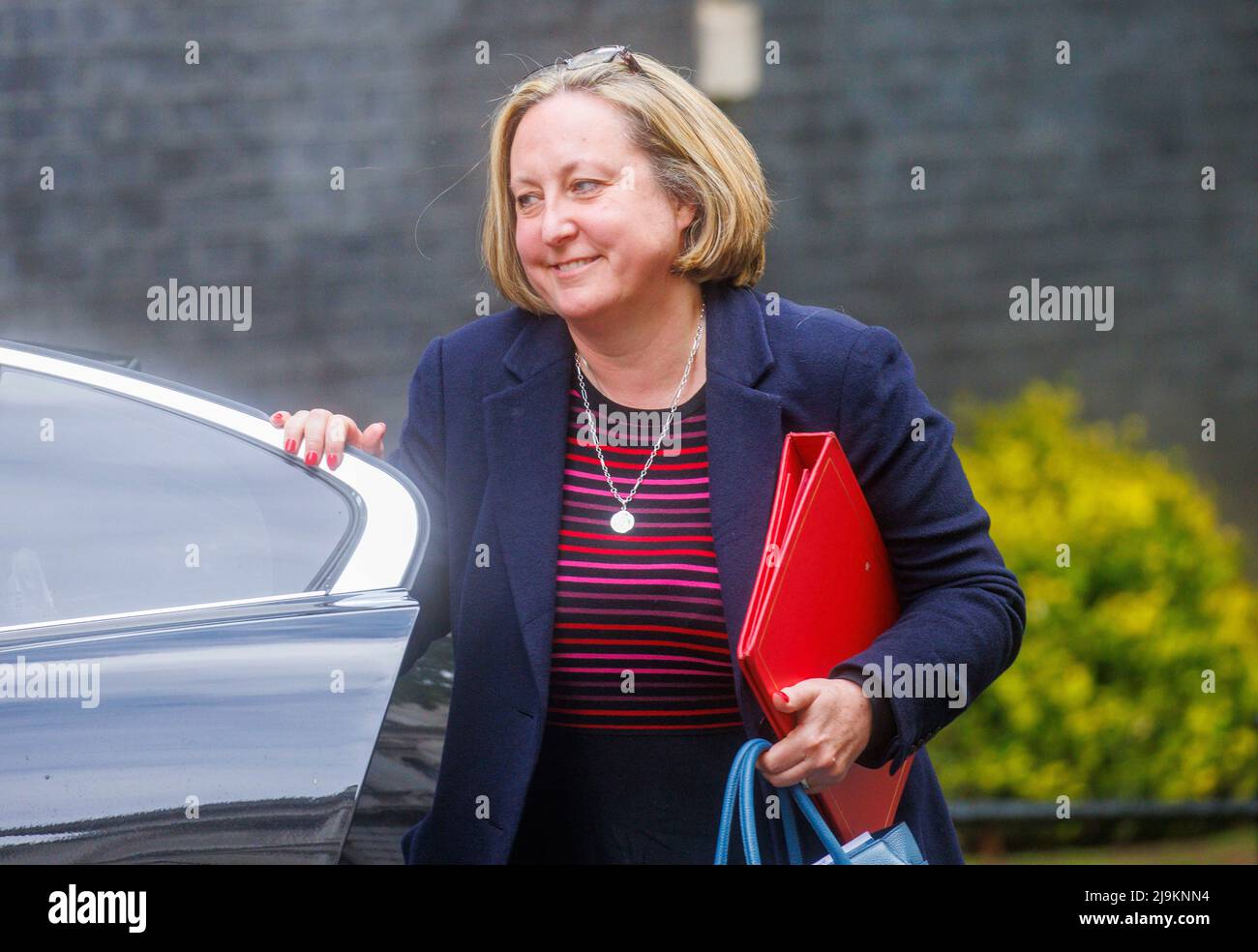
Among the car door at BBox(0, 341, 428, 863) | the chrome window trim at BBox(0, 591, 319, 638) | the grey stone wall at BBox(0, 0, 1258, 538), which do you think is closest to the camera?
the car door at BBox(0, 341, 428, 863)

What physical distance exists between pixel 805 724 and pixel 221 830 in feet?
2.41

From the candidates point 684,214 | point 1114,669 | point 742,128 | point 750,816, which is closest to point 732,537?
point 750,816

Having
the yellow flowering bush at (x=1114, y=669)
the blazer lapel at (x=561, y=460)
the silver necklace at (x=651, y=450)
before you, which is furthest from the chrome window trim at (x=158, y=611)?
the yellow flowering bush at (x=1114, y=669)

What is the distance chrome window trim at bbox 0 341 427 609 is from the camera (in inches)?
80.5

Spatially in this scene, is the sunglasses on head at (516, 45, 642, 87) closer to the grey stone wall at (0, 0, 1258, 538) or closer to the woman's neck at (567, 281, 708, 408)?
the woman's neck at (567, 281, 708, 408)

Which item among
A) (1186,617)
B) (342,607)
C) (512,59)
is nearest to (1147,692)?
(1186,617)

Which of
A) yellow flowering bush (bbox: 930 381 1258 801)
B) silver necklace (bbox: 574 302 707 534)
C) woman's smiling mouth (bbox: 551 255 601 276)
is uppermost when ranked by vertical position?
woman's smiling mouth (bbox: 551 255 601 276)

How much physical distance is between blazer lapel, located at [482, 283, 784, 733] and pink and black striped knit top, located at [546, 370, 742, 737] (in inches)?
1.0

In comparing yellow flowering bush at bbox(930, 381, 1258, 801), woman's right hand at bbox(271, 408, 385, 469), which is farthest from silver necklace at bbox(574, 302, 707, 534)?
yellow flowering bush at bbox(930, 381, 1258, 801)

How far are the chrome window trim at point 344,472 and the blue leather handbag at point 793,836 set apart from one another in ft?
1.61

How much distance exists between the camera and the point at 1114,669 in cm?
495

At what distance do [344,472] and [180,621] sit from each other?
30cm

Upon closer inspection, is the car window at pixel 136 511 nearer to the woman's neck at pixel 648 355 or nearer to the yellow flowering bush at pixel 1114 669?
the woman's neck at pixel 648 355

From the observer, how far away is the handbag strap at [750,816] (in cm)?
197
